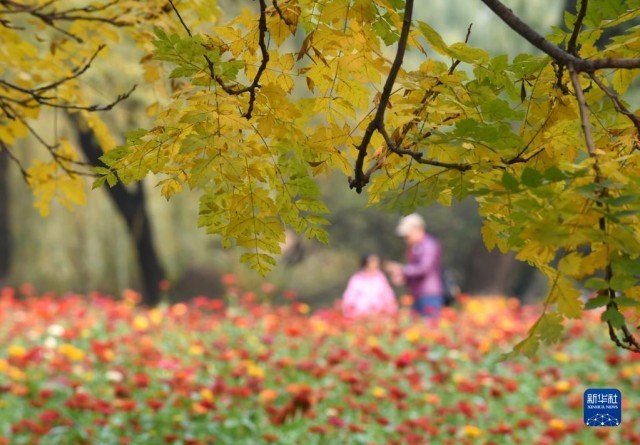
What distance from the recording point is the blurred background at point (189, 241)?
10250 millimetres

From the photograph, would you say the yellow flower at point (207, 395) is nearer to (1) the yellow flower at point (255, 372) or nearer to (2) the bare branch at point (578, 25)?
(1) the yellow flower at point (255, 372)

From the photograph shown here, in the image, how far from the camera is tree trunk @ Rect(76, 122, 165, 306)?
399 inches

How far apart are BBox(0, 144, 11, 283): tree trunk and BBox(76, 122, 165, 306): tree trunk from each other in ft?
4.69

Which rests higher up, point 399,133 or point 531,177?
point 399,133

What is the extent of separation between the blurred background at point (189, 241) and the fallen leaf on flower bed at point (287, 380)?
382cm

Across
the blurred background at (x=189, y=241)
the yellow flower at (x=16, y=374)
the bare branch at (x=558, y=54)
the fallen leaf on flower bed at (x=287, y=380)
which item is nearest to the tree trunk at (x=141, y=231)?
the blurred background at (x=189, y=241)

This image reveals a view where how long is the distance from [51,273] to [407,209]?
9623 millimetres

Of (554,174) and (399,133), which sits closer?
(554,174)
